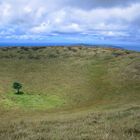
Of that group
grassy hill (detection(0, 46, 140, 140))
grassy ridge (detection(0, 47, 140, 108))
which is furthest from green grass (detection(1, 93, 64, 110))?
grassy ridge (detection(0, 47, 140, 108))

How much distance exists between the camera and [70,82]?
175ft

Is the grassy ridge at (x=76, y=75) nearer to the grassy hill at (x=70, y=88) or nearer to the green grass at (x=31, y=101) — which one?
the grassy hill at (x=70, y=88)

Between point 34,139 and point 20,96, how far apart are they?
3457cm

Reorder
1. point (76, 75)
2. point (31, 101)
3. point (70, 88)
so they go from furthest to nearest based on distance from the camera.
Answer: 1. point (76, 75)
2. point (70, 88)
3. point (31, 101)

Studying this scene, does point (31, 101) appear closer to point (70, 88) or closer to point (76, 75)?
point (70, 88)

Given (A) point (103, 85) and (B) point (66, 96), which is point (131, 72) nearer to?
(A) point (103, 85)

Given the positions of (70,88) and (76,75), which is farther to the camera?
(76,75)

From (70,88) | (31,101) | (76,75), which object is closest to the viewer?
(31,101)

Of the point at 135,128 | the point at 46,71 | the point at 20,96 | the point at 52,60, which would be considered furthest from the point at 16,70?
the point at 135,128

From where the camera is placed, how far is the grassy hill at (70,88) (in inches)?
848

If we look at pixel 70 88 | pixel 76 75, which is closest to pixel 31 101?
pixel 70 88

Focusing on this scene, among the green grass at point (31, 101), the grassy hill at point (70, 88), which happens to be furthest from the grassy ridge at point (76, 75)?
the green grass at point (31, 101)

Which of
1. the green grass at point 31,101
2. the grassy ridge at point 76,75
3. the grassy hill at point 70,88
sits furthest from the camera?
the grassy ridge at point 76,75

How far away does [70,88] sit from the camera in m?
49.0
